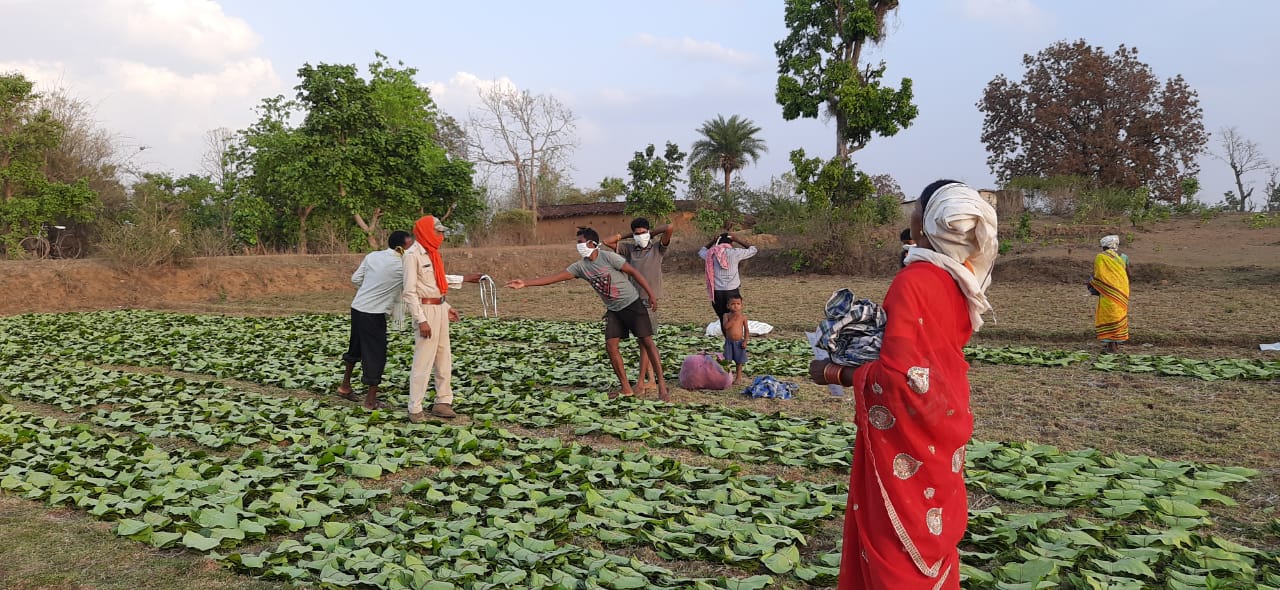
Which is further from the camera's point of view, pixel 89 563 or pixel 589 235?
pixel 589 235

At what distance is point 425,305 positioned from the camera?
7.71 metres

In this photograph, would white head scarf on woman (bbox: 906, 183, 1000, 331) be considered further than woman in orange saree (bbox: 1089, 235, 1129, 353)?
No

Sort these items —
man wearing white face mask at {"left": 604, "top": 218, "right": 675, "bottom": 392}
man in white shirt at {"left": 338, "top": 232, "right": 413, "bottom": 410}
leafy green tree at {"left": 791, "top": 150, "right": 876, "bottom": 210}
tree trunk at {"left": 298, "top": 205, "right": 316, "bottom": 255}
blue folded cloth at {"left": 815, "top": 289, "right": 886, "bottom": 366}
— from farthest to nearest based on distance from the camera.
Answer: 1. tree trunk at {"left": 298, "top": 205, "right": 316, "bottom": 255}
2. leafy green tree at {"left": 791, "top": 150, "right": 876, "bottom": 210}
3. man wearing white face mask at {"left": 604, "top": 218, "right": 675, "bottom": 392}
4. man in white shirt at {"left": 338, "top": 232, "right": 413, "bottom": 410}
5. blue folded cloth at {"left": 815, "top": 289, "right": 886, "bottom": 366}

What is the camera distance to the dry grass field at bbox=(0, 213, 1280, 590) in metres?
4.51

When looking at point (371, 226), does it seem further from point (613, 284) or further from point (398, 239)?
point (613, 284)

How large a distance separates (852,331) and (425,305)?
18.0ft

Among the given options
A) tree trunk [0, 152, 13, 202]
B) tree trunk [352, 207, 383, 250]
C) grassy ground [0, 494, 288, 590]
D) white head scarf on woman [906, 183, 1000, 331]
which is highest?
tree trunk [0, 152, 13, 202]

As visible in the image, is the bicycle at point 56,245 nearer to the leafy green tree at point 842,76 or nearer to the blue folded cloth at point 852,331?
the leafy green tree at point 842,76

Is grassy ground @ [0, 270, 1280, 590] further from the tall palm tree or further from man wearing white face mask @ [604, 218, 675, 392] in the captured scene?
the tall palm tree

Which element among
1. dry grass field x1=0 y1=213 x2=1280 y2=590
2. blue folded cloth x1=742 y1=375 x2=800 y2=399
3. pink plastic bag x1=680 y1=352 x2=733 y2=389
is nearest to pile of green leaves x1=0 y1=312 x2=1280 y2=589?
dry grass field x1=0 y1=213 x2=1280 y2=590

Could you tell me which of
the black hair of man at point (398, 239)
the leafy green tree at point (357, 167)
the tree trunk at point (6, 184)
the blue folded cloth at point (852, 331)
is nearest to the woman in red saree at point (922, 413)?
the blue folded cloth at point (852, 331)

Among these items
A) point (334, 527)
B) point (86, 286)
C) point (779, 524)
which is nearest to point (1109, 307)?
point (779, 524)

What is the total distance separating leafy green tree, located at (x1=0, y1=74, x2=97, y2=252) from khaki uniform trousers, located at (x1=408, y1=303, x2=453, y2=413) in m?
29.5

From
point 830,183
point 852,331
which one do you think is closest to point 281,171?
point 830,183
